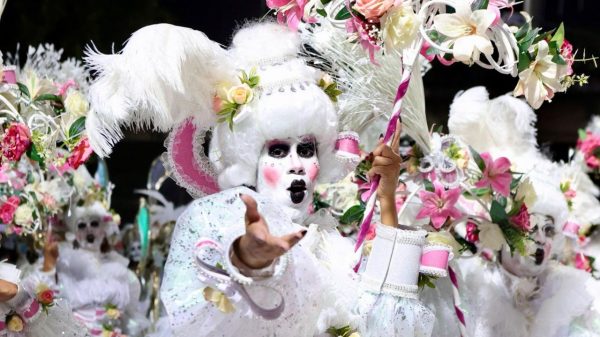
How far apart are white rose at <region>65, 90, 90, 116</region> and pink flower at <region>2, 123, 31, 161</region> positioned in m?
0.30

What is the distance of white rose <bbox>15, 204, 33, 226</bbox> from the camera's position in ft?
12.8

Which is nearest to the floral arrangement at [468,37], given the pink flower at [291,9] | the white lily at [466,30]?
the white lily at [466,30]

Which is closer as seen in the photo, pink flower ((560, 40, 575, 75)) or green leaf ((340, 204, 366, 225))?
pink flower ((560, 40, 575, 75))

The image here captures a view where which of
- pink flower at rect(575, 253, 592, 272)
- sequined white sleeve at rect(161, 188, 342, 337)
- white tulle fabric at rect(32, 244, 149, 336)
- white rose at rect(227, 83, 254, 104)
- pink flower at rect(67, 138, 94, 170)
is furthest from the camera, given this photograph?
white tulle fabric at rect(32, 244, 149, 336)

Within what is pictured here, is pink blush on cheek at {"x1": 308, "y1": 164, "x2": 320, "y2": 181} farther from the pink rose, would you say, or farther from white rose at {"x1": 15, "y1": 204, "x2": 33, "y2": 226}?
white rose at {"x1": 15, "y1": 204, "x2": 33, "y2": 226}

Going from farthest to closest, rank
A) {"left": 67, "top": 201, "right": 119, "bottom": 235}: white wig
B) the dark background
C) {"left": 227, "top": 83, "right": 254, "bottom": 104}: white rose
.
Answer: the dark background
{"left": 67, "top": 201, "right": 119, "bottom": 235}: white wig
{"left": 227, "top": 83, "right": 254, "bottom": 104}: white rose

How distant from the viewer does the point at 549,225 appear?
3939mm

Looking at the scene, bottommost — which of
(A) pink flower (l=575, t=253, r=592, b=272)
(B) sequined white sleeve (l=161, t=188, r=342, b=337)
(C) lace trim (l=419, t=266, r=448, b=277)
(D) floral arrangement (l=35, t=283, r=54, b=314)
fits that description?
(A) pink flower (l=575, t=253, r=592, b=272)

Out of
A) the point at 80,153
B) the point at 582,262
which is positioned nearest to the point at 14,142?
the point at 80,153

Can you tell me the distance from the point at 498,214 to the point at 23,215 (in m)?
1.70

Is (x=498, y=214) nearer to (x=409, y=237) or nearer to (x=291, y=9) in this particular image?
(x=409, y=237)

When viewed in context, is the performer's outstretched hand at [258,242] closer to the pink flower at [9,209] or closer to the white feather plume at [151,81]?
the white feather plume at [151,81]

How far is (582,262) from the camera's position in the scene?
4.35m

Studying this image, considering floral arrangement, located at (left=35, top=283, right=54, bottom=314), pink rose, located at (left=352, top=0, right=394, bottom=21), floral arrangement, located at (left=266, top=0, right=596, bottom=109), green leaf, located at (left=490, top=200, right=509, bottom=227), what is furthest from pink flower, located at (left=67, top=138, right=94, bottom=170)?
green leaf, located at (left=490, top=200, right=509, bottom=227)
